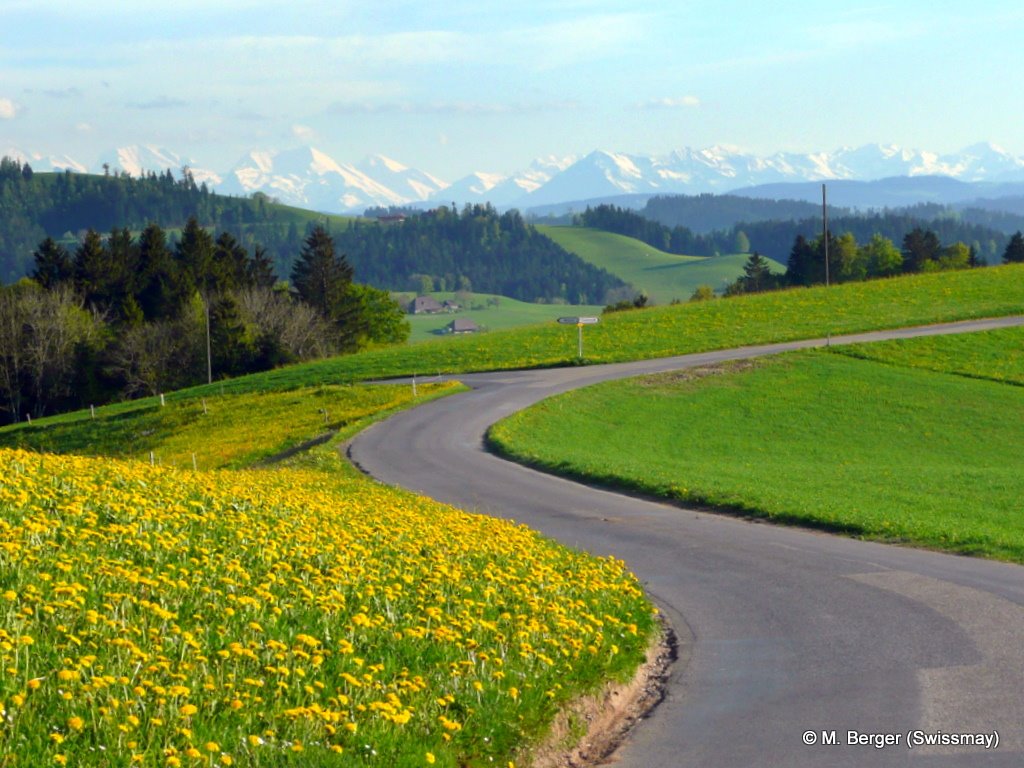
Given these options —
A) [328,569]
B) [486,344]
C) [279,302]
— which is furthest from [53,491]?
[279,302]

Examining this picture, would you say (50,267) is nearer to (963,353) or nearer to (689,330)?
(689,330)

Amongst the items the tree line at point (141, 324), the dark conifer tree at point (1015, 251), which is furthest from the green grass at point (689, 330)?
the dark conifer tree at point (1015, 251)

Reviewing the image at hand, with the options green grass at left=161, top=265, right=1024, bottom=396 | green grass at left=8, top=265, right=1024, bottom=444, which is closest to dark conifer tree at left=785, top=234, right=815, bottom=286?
green grass at left=161, top=265, right=1024, bottom=396

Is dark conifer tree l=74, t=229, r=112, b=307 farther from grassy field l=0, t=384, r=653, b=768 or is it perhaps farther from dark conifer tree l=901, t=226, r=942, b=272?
grassy field l=0, t=384, r=653, b=768

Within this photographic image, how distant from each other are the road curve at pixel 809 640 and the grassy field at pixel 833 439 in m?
2.06

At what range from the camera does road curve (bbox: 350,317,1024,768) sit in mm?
9039

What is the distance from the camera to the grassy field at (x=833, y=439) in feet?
74.8

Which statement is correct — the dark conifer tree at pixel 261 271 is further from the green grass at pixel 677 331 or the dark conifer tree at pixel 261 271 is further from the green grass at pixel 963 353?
the green grass at pixel 963 353

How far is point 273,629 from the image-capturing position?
30.6 ft

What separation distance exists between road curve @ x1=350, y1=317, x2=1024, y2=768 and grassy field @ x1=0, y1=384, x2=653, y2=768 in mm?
1045

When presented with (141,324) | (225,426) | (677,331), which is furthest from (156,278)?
(225,426)

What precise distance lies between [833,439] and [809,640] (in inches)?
1117

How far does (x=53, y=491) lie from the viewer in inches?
520

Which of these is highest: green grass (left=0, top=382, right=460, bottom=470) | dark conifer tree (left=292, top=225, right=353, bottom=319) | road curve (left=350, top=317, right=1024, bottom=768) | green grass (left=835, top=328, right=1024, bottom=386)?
dark conifer tree (left=292, top=225, right=353, bottom=319)
